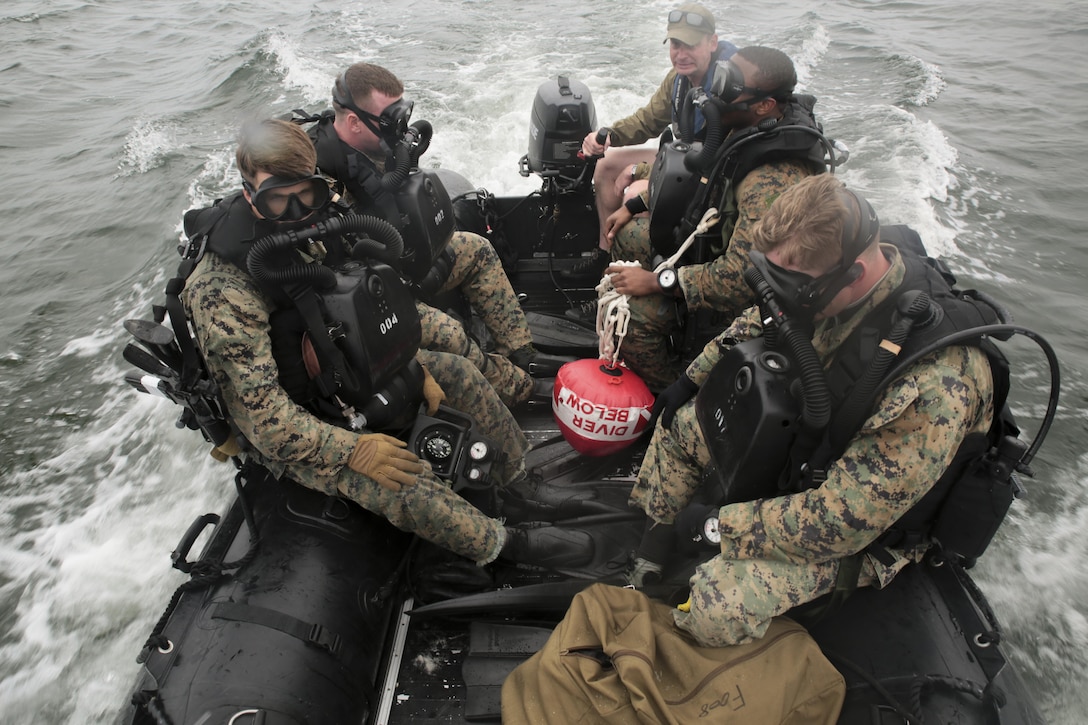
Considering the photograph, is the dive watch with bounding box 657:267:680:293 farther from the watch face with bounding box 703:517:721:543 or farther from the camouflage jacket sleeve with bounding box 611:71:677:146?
the camouflage jacket sleeve with bounding box 611:71:677:146

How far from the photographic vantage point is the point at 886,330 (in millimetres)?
1845

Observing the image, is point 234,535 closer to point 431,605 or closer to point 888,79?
point 431,605

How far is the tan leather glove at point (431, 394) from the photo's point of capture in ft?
9.03

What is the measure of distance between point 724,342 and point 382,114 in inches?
77.6

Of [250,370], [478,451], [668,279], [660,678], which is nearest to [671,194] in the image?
[668,279]

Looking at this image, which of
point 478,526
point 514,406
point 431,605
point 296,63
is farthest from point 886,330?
point 296,63

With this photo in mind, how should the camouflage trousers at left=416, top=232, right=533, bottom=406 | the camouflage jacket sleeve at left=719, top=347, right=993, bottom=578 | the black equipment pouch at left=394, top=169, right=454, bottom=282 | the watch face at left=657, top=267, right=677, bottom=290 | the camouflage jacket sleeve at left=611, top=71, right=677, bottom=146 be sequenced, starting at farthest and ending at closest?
the camouflage jacket sleeve at left=611, top=71, right=677, bottom=146
the camouflage trousers at left=416, top=232, right=533, bottom=406
the black equipment pouch at left=394, top=169, right=454, bottom=282
the watch face at left=657, top=267, right=677, bottom=290
the camouflage jacket sleeve at left=719, top=347, right=993, bottom=578

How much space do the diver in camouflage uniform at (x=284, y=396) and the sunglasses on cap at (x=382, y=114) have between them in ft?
3.12

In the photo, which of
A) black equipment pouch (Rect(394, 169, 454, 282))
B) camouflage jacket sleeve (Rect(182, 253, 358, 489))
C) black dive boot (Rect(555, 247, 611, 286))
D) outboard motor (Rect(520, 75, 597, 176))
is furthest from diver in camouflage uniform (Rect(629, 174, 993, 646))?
outboard motor (Rect(520, 75, 597, 176))

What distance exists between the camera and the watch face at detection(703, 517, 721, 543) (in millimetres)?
2127

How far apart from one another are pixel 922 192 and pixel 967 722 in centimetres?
659

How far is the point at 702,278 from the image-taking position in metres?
2.98

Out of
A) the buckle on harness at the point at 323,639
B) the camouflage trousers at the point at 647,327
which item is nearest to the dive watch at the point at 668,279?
the camouflage trousers at the point at 647,327

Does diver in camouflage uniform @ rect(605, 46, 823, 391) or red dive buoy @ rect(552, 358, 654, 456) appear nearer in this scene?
diver in camouflage uniform @ rect(605, 46, 823, 391)
